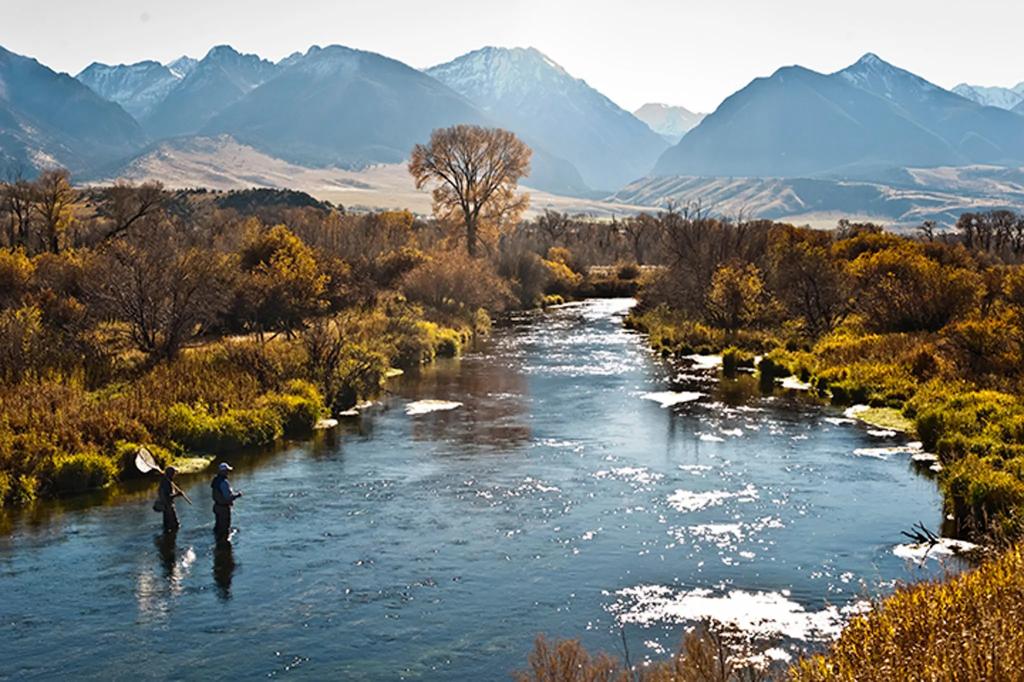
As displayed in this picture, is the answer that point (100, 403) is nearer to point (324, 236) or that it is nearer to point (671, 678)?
point (671, 678)

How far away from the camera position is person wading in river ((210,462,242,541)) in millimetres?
22062

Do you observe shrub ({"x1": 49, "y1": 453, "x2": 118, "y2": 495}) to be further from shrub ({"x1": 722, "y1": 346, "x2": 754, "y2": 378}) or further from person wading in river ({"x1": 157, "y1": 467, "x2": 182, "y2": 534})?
shrub ({"x1": 722, "y1": 346, "x2": 754, "y2": 378})

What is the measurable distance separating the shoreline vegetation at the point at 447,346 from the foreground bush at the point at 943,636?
0.04 metres

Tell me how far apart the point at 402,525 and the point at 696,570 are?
288 inches

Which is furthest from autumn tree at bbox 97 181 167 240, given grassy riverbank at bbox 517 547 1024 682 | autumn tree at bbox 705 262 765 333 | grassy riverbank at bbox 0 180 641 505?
grassy riverbank at bbox 517 547 1024 682

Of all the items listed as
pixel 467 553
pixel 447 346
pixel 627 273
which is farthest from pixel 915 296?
pixel 627 273

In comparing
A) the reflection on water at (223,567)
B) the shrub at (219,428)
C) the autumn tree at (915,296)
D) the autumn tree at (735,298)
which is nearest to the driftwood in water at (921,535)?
the reflection on water at (223,567)

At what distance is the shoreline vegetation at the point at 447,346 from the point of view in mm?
12805

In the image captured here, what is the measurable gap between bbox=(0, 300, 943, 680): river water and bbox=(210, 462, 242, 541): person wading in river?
506mm

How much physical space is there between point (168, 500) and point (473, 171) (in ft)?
230

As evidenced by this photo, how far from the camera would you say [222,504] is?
22.2 metres

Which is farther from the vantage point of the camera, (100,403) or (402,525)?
(100,403)

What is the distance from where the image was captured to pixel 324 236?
263 feet

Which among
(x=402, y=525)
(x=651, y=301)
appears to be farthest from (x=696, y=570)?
(x=651, y=301)
